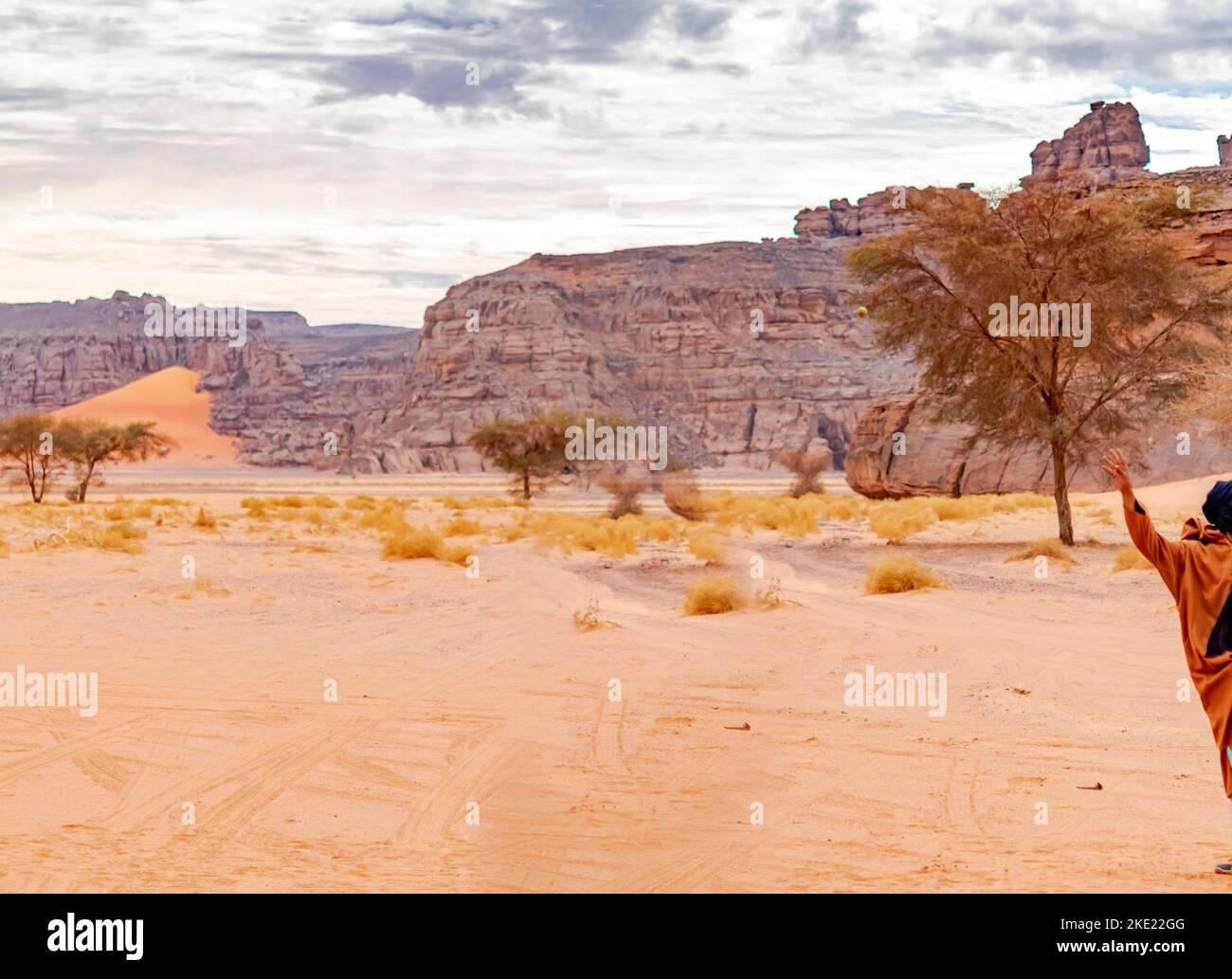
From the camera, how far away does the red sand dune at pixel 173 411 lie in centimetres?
15875

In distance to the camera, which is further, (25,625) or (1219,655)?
(25,625)

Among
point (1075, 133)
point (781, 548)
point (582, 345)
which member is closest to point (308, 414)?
point (582, 345)

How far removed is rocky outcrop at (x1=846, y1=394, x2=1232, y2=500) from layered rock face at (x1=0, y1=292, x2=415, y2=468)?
95846 millimetres

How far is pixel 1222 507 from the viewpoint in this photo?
6105 millimetres

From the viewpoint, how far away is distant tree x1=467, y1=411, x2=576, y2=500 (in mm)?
58688

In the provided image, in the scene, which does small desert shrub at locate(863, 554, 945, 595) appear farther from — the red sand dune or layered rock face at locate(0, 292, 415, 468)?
the red sand dune

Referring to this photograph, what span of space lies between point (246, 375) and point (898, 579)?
6512 inches

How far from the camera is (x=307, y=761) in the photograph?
9969 mm

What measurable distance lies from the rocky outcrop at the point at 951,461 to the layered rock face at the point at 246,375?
314 ft

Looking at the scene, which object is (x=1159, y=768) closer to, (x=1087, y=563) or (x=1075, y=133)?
(x=1087, y=563)

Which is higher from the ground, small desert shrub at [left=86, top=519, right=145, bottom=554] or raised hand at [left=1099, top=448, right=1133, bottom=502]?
raised hand at [left=1099, top=448, right=1133, bottom=502]

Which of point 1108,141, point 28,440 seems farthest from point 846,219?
point 28,440

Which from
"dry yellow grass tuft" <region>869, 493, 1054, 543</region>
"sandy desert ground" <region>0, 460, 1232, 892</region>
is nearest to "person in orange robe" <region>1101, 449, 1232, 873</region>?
"sandy desert ground" <region>0, 460, 1232, 892</region>

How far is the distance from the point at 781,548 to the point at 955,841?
878 inches
